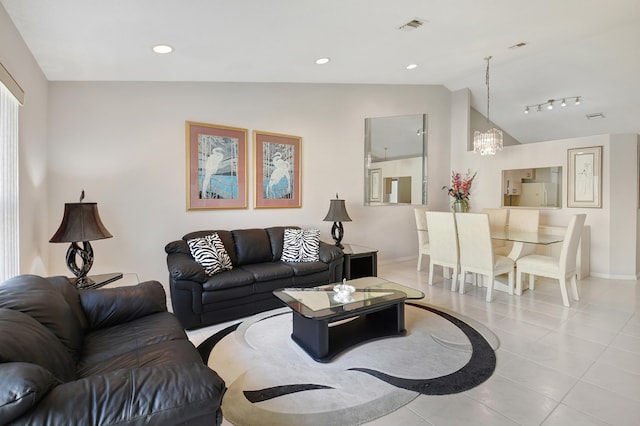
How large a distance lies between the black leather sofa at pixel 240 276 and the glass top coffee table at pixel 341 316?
1.94 feet

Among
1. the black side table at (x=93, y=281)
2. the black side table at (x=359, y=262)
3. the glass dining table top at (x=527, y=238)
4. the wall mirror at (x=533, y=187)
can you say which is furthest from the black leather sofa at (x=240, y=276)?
the wall mirror at (x=533, y=187)

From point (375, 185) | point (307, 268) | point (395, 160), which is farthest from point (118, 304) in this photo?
point (395, 160)

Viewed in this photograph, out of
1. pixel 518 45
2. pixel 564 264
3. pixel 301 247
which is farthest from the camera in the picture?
pixel 518 45

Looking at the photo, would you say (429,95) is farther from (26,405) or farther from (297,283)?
(26,405)

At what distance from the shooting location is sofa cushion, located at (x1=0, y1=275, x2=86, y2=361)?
1662 mm

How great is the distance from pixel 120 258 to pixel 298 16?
309cm

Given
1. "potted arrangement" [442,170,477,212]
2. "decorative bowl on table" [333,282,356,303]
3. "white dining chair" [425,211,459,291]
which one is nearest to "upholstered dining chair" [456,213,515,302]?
"white dining chair" [425,211,459,291]

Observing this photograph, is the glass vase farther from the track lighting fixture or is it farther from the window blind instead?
the window blind

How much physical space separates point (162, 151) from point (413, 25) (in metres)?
3.07

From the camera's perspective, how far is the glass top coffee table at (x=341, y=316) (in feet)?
8.21

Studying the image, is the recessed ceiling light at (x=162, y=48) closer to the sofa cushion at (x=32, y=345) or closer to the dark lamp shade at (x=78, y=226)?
the dark lamp shade at (x=78, y=226)

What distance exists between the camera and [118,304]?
2217 mm

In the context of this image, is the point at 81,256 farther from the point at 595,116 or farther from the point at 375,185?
the point at 595,116

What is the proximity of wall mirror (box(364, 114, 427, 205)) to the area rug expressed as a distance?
295cm
